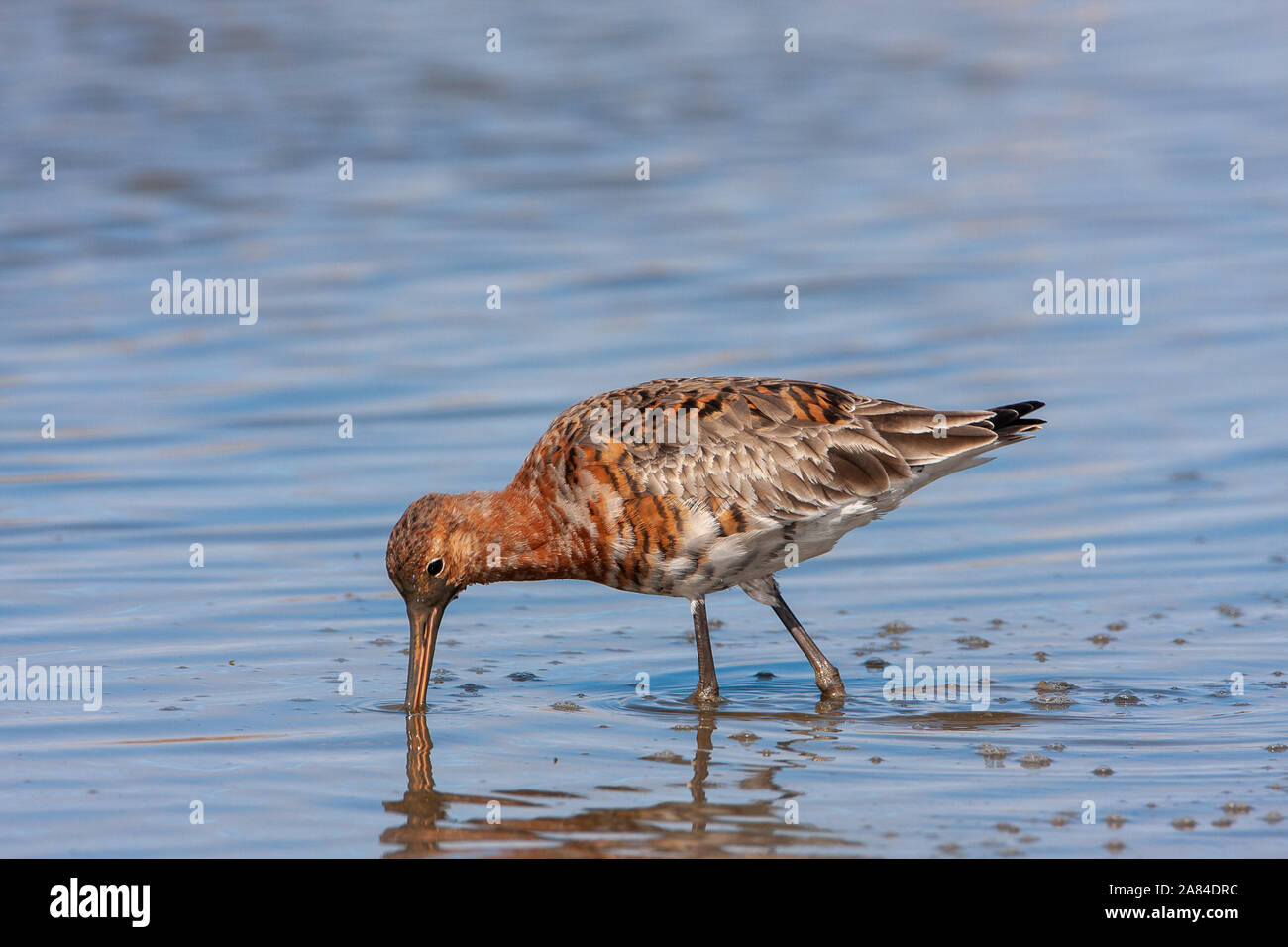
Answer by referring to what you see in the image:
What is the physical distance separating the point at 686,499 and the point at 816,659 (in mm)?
899

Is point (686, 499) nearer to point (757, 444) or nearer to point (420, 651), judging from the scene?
point (757, 444)

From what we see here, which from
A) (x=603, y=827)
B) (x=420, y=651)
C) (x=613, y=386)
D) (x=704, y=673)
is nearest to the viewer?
(x=603, y=827)

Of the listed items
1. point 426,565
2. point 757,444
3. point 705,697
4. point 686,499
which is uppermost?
point 757,444

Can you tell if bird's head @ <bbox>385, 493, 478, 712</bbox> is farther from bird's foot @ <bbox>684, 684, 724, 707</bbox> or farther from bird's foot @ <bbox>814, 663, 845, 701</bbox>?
bird's foot @ <bbox>814, 663, 845, 701</bbox>

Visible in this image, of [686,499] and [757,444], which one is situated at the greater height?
[757,444]

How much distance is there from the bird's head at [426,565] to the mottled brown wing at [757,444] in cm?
56

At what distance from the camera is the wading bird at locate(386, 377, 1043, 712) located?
7.80 metres

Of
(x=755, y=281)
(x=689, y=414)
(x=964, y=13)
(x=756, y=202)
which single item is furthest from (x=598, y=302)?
(x=964, y=13)

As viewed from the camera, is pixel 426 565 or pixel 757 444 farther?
pixel 757 444

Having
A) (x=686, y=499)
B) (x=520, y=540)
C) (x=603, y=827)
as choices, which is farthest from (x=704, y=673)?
(x=603, y=827)

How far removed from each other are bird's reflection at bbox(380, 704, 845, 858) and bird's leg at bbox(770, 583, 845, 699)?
3.71 ft

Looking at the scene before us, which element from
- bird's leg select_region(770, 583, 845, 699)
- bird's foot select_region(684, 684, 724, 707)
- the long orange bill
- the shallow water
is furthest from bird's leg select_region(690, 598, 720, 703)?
the long orange bill

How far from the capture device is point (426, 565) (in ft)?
25.2

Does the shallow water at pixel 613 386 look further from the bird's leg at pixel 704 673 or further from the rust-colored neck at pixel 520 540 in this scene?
A: the rust-colored neck at pixel 520 540
